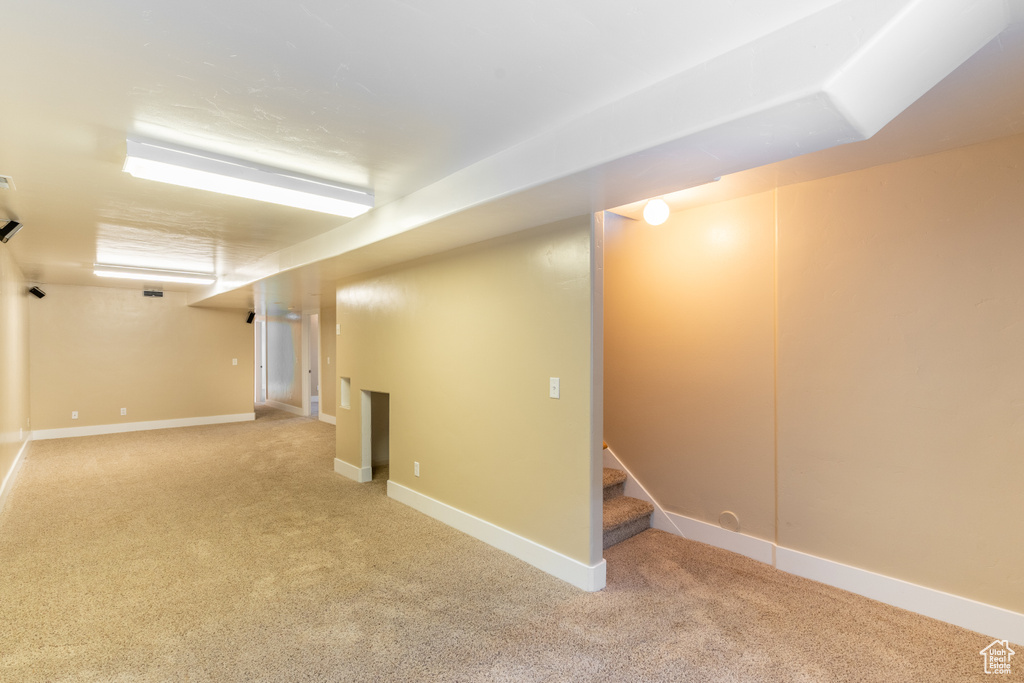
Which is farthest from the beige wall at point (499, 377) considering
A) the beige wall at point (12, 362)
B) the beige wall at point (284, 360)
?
the beige wall at point (284, 360)

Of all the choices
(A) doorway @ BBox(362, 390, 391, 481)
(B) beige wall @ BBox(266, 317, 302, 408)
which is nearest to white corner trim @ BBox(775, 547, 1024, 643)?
(A) doorway @ BBox(362, 390, 391, 481)

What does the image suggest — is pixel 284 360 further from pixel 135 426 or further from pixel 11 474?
pixel 11 474

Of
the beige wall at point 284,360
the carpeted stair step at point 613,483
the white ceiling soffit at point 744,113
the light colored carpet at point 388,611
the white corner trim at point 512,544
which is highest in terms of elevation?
the white ceiling soffit at point 744,113

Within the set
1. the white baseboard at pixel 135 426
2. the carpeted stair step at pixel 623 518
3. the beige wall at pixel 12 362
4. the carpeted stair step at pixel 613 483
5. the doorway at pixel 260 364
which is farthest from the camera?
the doorway at pixel 260 364

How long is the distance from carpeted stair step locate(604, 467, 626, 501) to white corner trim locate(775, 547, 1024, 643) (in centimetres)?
118

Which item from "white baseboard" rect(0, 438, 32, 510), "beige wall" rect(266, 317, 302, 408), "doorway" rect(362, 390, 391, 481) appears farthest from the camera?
"beige wall" rect(266, 317, 302, 408)

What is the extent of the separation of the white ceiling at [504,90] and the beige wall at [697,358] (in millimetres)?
624

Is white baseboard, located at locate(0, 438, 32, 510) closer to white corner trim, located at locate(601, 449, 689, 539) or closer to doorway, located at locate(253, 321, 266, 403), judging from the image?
white corner trim, located at locate(601, 449, 689, 539)

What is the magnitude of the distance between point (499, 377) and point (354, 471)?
271 centimetres

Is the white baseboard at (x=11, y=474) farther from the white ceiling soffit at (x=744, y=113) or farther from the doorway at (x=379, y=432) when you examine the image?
the white ceiling soffit at (x=744, y=113)

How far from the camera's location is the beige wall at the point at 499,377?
10.2 feet

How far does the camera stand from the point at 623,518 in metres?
3.67

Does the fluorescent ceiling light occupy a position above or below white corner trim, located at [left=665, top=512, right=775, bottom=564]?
above

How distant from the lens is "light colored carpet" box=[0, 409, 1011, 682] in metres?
2.25
